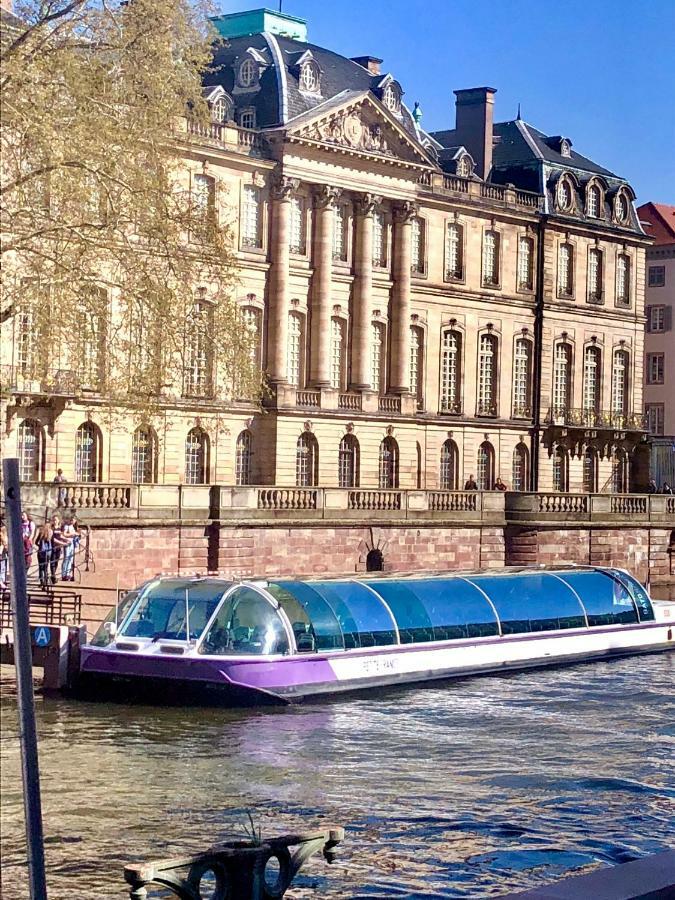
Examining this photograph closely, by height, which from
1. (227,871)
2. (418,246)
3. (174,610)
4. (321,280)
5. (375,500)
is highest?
(418,246)

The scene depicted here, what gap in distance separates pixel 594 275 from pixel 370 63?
52.2 feet

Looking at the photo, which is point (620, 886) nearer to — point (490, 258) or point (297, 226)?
point (297, 226)

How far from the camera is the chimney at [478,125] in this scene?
75625 mm

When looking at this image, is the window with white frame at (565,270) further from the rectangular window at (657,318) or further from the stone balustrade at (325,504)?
the rectangular window at (657,318)

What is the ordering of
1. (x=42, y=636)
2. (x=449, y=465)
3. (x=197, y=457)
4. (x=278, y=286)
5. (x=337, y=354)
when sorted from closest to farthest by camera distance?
(x=42, y=636)
(x=197, y=457)
(x=278, y=286)
(x=337, y=354)
(x=449, y=465)

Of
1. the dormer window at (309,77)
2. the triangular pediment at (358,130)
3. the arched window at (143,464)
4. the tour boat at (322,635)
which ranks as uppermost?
the dormer window at (309,77)

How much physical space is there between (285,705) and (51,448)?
2523cm

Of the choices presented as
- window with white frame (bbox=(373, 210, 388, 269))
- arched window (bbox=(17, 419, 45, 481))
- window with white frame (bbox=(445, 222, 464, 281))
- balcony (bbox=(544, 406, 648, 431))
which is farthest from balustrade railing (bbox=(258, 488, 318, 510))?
balcony (bbox=(544, 406, 648, 431))

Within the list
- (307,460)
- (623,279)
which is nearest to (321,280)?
(307,460)

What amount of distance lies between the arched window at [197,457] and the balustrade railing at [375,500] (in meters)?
6.40

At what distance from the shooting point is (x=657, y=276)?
9775cm

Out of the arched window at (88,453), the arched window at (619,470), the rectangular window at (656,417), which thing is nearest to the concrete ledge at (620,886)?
the arched window at (88,453)

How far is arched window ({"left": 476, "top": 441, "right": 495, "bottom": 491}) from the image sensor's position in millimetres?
73750

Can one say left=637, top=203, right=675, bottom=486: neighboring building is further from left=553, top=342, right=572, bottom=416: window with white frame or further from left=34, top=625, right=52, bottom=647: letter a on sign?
left=34, top=625, right=52, bottom=647: letter a on sign
